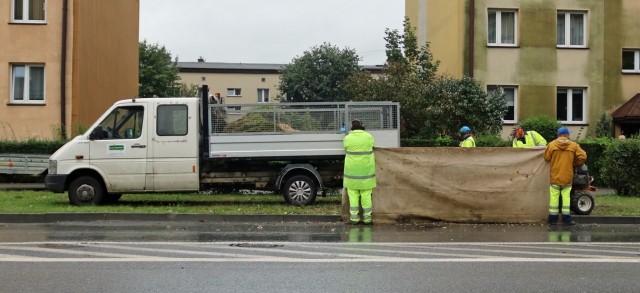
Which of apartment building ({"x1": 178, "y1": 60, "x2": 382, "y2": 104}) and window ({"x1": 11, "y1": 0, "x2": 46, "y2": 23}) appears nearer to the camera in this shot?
window ({"x1": 11, "y1": 0, "x2": 46, "y2": 23})

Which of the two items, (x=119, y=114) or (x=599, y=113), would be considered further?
(x=599, y=113)

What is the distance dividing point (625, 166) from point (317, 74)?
37.7m

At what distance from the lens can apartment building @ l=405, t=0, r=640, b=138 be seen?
82.5ft

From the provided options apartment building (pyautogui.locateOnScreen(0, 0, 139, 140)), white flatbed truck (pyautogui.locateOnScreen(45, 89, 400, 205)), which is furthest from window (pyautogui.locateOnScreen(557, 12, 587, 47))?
apartment building (pyautogui.locateOnScreen(0, 0, 139, 140))

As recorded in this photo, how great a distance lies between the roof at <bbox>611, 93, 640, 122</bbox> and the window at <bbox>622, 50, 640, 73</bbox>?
1.22m

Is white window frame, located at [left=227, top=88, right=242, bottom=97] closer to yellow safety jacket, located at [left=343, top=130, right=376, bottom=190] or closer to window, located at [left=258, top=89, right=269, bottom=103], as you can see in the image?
window, located at [left=258, top=89, right=269, bottom=103]

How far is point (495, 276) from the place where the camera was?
264 inches

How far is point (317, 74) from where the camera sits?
52562 mm

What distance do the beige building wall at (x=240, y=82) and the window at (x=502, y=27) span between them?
38.6 meters

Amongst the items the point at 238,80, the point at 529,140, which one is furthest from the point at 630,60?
the point at 238,80

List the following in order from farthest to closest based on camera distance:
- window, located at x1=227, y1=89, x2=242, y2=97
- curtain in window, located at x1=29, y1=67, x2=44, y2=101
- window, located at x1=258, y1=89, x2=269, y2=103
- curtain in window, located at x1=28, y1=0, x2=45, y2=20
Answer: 1. window, located at x1=258, y1=89, x2=269, y2=103
2. window, located at x1=227, y1=89, x2=242, y2=97
3. curtain in window, located at x1=28, y1=0, x2=45, y2=20
4. curtain in window, located at x1=29, y1=67, x2=44, y2=101

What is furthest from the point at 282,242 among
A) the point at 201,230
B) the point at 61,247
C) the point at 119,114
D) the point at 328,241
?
the point at 119,114

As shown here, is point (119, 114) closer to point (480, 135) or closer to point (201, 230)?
point (201, 230)

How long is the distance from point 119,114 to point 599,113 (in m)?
19.1
